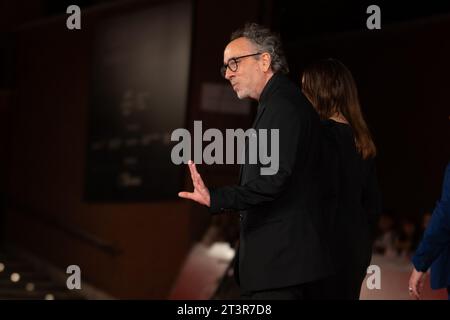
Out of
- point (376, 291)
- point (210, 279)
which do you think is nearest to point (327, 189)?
point (376, 291)

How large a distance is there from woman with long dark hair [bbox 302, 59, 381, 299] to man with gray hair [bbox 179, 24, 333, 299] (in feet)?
1.01

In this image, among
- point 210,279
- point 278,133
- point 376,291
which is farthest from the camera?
point 210,279

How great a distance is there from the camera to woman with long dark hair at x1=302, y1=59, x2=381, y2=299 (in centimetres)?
261

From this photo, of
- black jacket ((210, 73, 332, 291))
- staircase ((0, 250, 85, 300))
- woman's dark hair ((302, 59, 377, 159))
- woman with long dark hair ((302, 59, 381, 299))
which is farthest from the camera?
staircase ((0, 250, 85, 300))

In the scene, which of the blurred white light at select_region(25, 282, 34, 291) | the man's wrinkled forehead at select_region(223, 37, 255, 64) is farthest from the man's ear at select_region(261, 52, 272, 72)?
the blurred white light at select_region(25, 282, 34, 291)

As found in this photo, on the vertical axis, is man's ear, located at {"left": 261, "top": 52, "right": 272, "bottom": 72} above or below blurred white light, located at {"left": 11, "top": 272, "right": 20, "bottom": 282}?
above

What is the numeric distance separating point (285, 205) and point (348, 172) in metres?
0.51

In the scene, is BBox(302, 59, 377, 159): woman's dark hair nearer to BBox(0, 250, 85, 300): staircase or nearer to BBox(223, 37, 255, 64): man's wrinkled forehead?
BBox(223, 37, 255, 64): man's wrinkled forehead

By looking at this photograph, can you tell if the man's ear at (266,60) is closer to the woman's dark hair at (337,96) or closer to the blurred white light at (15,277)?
the woman's dark hair at (337,96)

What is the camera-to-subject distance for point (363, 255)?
2.68 metres

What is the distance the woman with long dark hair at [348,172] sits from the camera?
2611mm

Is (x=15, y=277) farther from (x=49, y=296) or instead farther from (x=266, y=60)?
(x=266, y=60)

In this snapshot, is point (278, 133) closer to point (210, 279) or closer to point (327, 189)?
point (327, 189)
